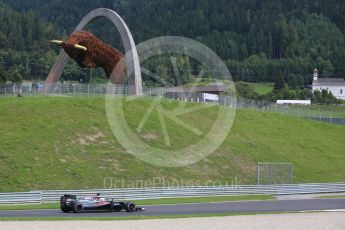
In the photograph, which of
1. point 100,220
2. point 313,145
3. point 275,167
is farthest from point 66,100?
point 100,220

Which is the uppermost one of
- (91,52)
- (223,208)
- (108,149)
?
(91,52)

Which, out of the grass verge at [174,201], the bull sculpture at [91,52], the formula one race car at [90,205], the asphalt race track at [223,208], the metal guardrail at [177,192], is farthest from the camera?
the bull sculpture at [91,52]

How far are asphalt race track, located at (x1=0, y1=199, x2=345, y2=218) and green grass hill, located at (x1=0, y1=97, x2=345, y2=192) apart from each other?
33.5ft

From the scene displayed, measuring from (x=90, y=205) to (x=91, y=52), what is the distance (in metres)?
34.5

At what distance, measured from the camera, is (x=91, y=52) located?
7719 centimetres

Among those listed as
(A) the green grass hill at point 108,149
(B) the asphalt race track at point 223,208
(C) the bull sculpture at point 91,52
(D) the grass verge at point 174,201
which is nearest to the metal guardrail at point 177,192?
(D) the grass verge at point 174,201

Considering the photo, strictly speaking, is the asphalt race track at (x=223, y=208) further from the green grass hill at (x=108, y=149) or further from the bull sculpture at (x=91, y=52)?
the bull sculpture at (x=91, y=52)

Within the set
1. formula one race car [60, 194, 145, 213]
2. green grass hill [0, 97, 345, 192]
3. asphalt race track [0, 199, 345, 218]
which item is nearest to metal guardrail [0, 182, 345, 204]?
green grass hill [0, 97, 345, 192]

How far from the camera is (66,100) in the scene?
237 feet

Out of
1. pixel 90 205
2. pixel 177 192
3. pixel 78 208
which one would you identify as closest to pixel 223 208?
pixel 90 205

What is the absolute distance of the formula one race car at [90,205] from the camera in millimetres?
43625

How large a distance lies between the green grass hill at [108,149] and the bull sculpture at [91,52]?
14.6 feet

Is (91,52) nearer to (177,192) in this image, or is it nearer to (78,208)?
(177,192)

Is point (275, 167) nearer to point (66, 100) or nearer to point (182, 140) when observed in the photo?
point (182, 140)
